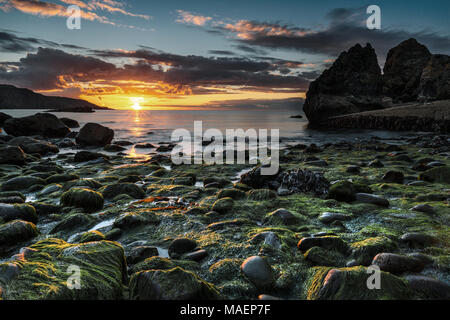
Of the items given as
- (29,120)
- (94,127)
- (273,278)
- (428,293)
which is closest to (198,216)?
(273,278)

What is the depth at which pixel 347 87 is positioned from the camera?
61031 millimetres

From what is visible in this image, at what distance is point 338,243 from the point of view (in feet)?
10.7

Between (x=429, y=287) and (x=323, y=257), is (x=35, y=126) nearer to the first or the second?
(x=323, y=257)

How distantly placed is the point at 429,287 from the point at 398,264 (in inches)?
12.6

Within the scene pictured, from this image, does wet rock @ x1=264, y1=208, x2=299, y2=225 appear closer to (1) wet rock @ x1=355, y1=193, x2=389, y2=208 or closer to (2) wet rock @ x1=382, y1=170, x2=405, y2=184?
(1) wet rock @ x1=355, y1=193, x2=389, y2=208

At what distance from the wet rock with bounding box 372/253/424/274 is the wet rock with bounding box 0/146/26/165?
13.5m

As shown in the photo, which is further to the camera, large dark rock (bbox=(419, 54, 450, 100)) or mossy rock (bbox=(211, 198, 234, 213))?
large dark rock (bbox=(419, 54, 450, 100))

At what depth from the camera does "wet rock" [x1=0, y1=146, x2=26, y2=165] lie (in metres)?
10.5

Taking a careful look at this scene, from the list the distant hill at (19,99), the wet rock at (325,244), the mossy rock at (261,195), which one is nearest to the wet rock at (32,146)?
the mossy rock at (261,195)

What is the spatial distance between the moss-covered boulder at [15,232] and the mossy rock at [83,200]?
135 centimetres

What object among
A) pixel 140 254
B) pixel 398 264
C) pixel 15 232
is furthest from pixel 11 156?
pixel 398 264

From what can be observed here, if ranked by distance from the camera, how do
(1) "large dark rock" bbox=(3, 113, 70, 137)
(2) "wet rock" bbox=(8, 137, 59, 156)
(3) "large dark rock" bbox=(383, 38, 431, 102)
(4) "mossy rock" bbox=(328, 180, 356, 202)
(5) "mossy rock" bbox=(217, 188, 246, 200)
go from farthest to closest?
(3) "large dark rock" bbox=(383, 38, 431, 102)
(1) "large dark rock" bbox=(3, 113, 70, 137)
(2) "wet rock" bbox=(8, 137, 59, 156)
(5) "mossy rock" bbox=(217, 188, 246, 200)
(4) "mossy rock" bbox=(328, 180, 356, 202)

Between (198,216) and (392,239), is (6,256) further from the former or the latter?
(392,239)

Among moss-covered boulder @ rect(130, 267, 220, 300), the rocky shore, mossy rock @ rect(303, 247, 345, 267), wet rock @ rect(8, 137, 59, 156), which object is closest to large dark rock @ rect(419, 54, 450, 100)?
the rocky shore
